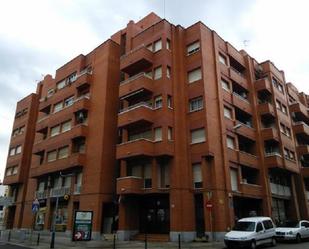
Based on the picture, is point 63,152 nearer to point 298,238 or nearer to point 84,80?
point 84,80

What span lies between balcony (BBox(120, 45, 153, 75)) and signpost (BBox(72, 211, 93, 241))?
644 inches

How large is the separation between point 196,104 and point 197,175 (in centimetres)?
668

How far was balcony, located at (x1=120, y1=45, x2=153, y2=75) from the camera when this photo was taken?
31.4 meters

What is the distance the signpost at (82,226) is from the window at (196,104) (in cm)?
1384

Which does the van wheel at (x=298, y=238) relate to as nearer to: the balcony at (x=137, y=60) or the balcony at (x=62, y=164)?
the balcony at (x=137, y=60)

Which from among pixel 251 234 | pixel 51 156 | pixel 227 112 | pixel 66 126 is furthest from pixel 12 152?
pixel 251 234

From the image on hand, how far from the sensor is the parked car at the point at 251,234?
19516 mm

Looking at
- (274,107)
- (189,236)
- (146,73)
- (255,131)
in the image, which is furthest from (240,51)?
(189,236)

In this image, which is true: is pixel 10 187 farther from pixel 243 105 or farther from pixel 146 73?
pixel 243 105

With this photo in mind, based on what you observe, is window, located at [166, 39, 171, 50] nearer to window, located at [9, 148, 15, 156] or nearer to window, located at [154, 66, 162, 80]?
window, located at [154, 66, 162, 80]

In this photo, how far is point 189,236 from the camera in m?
25.6

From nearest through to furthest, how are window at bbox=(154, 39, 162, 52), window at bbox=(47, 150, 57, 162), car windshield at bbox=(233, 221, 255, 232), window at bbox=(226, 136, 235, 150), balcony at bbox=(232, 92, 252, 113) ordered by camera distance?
1. car windshield at bbox=(233, 221, 255, 232)
2. window at bbox=(226, 136, 235, 150)
3. window at bbox=(154, 39, 162, 52)
4. balcony at bbox=(232, 92, 252, 113)
5. window at bbox=(47, 150, 57, 162)

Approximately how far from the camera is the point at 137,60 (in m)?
31.7

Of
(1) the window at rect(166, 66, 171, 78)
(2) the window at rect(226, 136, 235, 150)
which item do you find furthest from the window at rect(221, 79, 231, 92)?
(1) the window at rect(166, 66, 171, 78)
